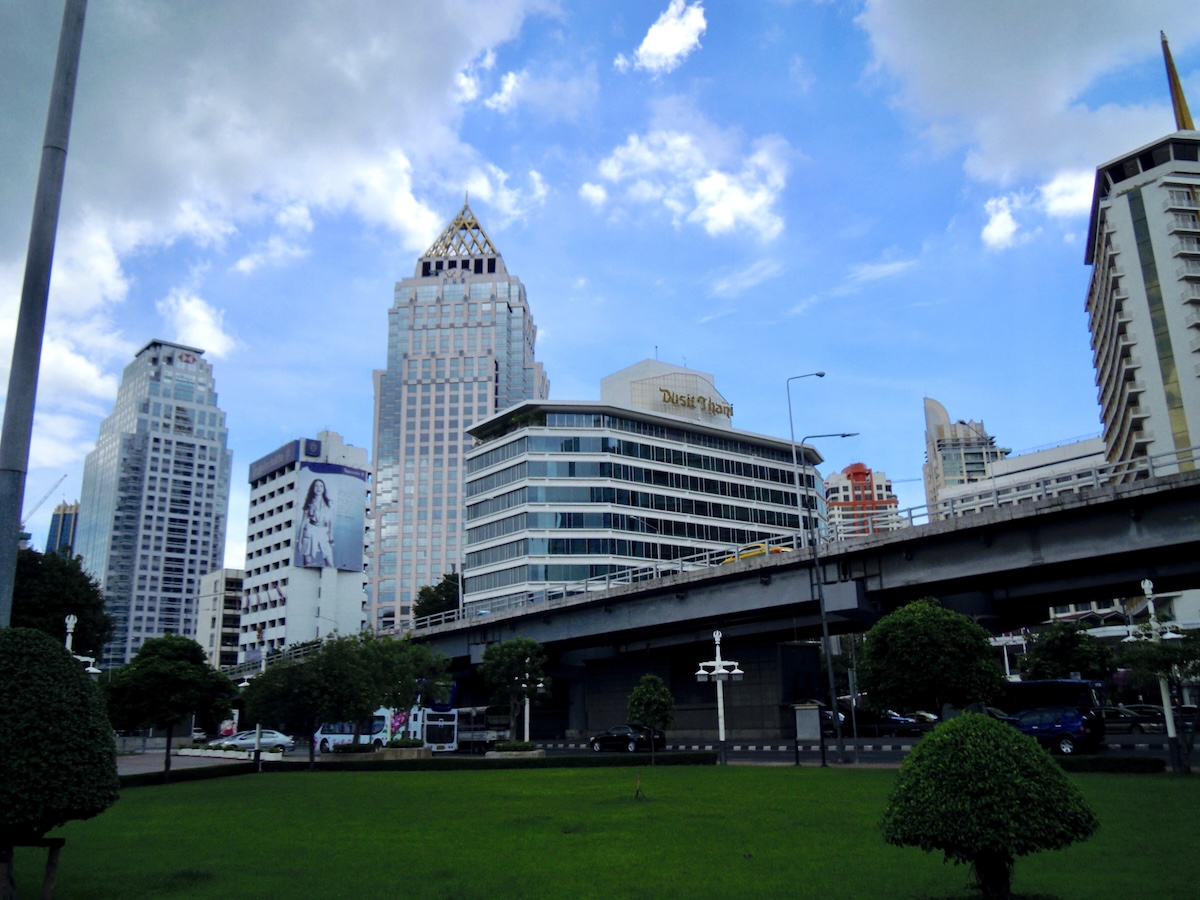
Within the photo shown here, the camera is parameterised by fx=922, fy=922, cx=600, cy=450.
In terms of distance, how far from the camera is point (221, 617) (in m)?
144

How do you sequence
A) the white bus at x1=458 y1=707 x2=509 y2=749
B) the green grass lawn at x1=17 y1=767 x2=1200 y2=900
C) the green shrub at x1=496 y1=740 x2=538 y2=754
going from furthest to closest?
the white bus at x1=458 y1=707 x2=509 y2=749, the green shrub at x1=496 y1=740 x2=538 y2=754, the green grass lawn at x1=17 y1=767 x2=1200 y2=900

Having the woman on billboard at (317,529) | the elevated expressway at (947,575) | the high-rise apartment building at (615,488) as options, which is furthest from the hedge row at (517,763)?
the woman on billboard at (317,529)

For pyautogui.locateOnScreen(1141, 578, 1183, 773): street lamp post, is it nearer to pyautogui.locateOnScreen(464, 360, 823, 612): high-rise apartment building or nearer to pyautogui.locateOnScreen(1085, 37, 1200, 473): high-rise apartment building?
pyautogui.locateOnScreen(464, 360, 823, 612): high-rise apartment building

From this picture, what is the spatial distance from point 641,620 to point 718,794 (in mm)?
30871

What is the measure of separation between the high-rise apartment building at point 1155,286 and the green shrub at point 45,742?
9411 cm

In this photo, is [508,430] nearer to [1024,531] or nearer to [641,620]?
[641,620]

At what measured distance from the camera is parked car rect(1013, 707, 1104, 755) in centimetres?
3425

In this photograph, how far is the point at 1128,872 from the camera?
12586mm

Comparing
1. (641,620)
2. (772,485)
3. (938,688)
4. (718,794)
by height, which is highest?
(772,485)

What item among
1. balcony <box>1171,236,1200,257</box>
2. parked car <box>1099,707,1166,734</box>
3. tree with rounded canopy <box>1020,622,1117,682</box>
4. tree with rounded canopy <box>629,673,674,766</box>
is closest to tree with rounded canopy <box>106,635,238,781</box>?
tree with rounded canopy <box>629,673,674,766</box>

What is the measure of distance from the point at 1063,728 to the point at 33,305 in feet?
118

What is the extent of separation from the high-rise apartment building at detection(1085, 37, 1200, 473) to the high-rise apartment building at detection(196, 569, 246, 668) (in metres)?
121

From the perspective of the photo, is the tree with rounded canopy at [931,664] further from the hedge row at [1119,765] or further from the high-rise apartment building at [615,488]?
the high-rise apartment building at [615,488]

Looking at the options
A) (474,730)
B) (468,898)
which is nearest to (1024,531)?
(468,898)
